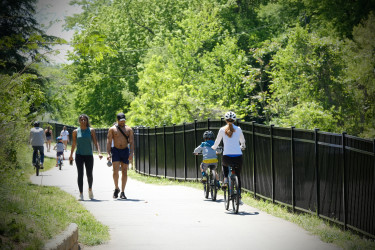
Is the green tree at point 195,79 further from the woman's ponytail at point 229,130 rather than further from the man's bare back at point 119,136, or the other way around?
the woman's ponytail at point 229,130

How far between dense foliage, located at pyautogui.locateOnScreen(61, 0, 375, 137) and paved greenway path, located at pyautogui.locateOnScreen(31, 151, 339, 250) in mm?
9724

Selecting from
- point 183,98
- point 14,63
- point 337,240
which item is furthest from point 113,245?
point 183,98

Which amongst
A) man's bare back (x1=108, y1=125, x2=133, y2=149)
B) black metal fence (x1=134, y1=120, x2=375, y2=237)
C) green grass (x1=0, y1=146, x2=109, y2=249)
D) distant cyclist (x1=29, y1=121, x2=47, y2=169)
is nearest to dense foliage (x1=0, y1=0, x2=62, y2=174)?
green grass (x1=0, y1=146, x2=109, y2=249)

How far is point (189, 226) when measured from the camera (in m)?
9.13

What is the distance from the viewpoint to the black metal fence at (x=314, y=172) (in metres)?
8.09

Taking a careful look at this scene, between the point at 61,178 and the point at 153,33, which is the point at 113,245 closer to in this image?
the point at 61,178

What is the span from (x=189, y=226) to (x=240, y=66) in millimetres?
36765

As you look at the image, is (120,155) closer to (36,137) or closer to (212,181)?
(212,181)

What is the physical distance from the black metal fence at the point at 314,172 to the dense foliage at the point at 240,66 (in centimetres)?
954

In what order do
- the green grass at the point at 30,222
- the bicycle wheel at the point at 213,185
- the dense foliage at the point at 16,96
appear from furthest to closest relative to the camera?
1. the bicycle wheel at the point at 213,185
2. the dense foliage at the point at 16,96
3. the green grass at the point at 30,222

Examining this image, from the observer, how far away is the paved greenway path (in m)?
7.65

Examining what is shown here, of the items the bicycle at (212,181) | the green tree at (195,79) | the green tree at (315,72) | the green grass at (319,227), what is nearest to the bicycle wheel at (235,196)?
the green grass at (319,227)

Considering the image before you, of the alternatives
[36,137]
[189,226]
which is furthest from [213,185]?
[36,137]

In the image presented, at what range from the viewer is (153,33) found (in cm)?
5912
